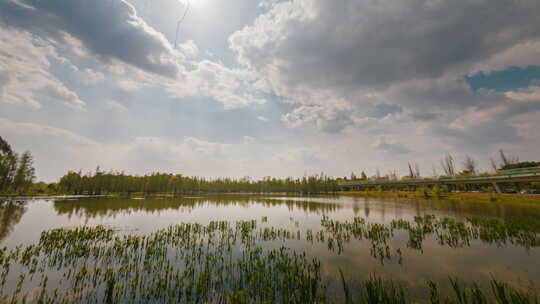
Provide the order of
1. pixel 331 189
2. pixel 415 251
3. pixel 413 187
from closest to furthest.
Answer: pixel 415 251 → pixel 413 187 → pixel 331 189

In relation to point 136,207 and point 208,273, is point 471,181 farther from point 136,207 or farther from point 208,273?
point 136,207

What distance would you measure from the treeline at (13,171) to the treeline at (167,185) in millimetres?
17895

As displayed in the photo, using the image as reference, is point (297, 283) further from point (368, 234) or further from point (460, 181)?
point (460, 181)

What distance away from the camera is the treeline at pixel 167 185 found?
90.4 m

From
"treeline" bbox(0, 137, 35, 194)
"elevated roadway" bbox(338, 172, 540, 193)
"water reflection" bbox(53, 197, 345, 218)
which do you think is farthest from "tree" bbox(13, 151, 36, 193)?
"elevated roadway" bbox(338, 172, 540, 193)

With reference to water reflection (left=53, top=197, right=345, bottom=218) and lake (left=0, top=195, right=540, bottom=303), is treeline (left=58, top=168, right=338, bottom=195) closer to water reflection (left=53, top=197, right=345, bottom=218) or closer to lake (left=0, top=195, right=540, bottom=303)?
water reflection (left=53, top=197, right=345, bottom=218)

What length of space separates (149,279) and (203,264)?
255 centimetres

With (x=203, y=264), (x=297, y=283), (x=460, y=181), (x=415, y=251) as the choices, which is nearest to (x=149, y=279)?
(x=203, y=264)

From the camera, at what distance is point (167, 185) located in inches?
4200

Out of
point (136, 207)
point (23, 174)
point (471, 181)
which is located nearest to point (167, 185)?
point (23, 174)

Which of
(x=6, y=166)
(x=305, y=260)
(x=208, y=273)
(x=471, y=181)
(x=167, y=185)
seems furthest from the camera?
(x=167, y=185)

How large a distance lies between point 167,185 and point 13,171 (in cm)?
5362

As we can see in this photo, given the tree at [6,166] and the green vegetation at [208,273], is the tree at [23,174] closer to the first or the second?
the tree at [6,166]

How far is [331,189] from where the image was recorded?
122 metres
